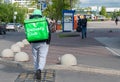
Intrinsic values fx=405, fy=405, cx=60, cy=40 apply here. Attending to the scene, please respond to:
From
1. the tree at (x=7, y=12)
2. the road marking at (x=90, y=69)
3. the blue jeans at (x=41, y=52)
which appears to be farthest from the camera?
the tree at (x=7, y=12)

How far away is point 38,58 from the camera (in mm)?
10703

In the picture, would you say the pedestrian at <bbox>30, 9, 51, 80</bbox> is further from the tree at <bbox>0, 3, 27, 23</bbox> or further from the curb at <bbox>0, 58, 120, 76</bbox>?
the tree at <bbox>0, 3, 27, 23</bbox>

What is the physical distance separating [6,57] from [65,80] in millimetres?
5777

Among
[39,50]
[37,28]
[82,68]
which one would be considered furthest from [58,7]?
[37,28]

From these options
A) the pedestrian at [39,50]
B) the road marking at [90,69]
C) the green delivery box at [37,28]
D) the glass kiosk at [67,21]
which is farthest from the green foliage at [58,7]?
the green delivery box at [37,28]

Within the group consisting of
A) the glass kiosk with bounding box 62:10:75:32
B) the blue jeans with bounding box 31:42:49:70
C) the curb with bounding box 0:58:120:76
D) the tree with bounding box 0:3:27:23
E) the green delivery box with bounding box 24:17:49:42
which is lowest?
the tree with bounding box 0:3:27:23

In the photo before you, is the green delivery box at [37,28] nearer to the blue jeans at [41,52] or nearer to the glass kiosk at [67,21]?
the blue jeans at [41,52]

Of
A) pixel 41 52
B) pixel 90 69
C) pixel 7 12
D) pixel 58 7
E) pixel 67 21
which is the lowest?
pixel 7 12

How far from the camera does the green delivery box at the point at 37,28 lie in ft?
33.4

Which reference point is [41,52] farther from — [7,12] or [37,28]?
[7,12]

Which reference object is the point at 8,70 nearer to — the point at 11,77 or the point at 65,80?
the point at 11,77

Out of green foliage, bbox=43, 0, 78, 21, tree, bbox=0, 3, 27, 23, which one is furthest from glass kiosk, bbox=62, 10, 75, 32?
tree, bbox=0, 3, 27, 23

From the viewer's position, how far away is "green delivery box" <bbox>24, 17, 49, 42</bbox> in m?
10.2

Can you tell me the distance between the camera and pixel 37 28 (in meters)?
10.2
